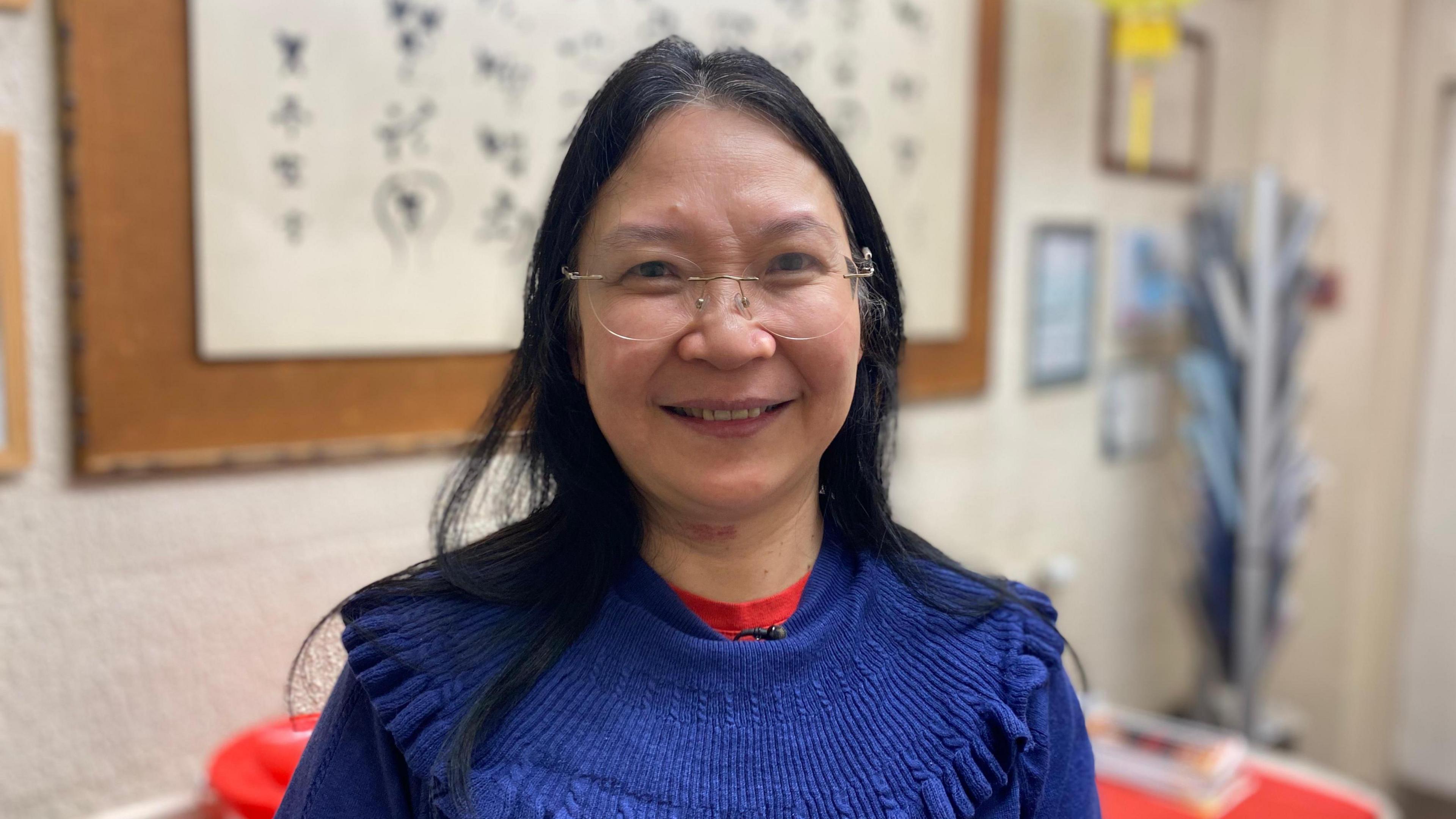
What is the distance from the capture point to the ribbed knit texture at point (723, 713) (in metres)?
0.88

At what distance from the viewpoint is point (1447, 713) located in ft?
12.0

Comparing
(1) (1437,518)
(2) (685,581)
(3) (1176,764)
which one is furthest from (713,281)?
(1) (1437,518)

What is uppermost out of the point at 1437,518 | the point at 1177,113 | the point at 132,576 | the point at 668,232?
the point at 1177,113

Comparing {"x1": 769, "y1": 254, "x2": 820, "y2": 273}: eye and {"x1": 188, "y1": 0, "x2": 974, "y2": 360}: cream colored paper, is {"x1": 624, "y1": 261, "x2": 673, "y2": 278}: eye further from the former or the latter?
{"x1": 188, "y1": 0, "x2": 974, "y2": 360}: cream colored paper

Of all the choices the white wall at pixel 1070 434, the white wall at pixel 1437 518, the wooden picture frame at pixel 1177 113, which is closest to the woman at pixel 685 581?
the white wall at pixel 1070 434

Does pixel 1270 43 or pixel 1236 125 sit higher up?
pixel 1270 43

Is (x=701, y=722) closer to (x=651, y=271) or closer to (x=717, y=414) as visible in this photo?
(x=717, y=414)

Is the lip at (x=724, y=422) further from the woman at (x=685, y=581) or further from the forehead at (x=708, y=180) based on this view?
the forehead at (x=708, y=180)

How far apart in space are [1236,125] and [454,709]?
3689 millimetres

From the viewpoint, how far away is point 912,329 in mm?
2654

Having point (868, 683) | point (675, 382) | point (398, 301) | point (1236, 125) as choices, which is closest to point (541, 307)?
point (675, 382)

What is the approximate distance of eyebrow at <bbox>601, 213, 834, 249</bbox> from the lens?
887mm

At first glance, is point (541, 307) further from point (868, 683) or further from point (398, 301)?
point (398, 301)

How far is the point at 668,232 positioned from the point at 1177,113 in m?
3.07
